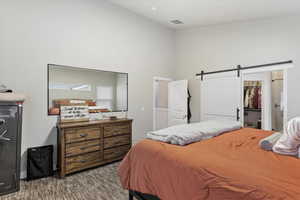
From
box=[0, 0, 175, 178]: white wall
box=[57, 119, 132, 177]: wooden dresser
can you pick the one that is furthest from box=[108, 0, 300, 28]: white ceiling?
box=[57, 119, 132, 177]: wooden dresser

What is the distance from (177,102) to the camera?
5.12 meters

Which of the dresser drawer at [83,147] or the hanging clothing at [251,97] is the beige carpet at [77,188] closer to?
the dresser drawer at [83,147]

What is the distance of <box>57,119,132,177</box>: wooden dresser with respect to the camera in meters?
2.98

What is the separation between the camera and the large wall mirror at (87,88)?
3.28 m

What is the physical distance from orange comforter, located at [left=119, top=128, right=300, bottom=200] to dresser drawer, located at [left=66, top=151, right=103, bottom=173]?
1377 mm

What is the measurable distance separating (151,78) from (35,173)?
10.8 ft

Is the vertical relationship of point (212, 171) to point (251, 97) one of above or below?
below

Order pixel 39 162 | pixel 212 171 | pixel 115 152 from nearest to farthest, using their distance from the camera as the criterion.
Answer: pixel 212 171 → pixel 39 162 → pixel 115 152

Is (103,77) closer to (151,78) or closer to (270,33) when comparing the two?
(151,78)

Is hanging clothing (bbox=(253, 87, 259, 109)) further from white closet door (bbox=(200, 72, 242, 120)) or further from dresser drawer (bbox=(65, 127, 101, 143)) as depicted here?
dresser drawer (bbox=(65, 127, 101, 143))

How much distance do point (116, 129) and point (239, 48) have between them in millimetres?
3439

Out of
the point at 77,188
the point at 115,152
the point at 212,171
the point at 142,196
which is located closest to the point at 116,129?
the point at 115,152

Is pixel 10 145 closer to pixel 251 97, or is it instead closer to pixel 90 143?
pixel 90 143

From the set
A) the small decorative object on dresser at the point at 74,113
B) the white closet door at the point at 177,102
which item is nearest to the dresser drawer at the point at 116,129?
the small decorative object on dresser at the point at 74,113
